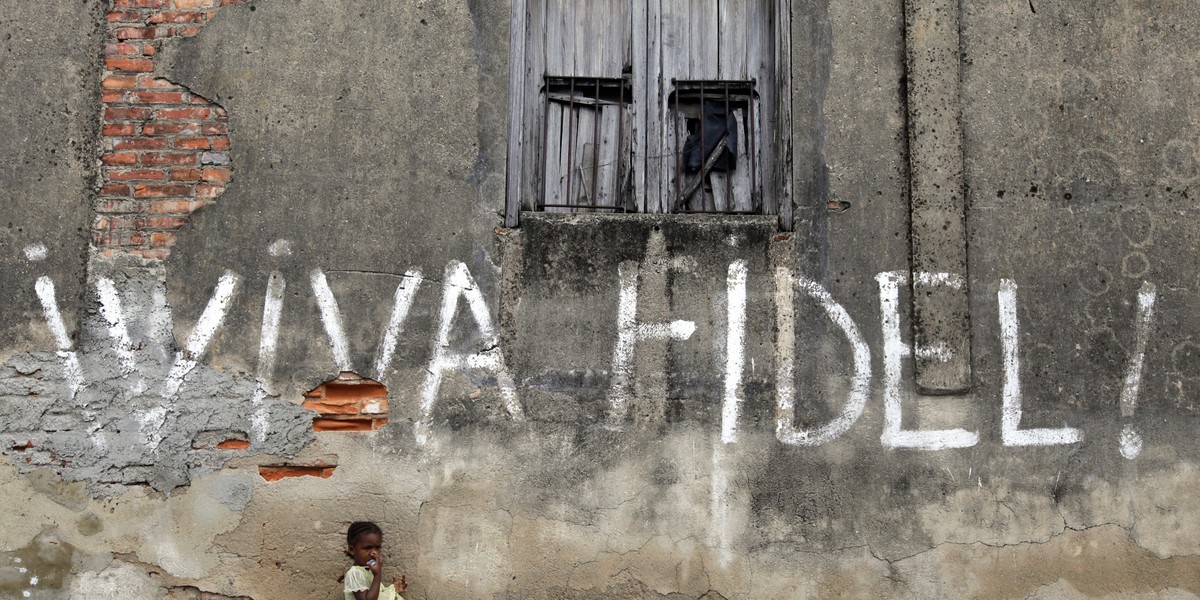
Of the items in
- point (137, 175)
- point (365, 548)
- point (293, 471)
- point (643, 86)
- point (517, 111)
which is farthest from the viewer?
point (643, 86)

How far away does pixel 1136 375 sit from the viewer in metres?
4.12

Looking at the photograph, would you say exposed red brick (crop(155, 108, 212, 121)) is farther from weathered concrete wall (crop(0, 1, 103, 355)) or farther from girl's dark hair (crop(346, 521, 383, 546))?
girl's dark hair (crop(346, 521, 383, 546))

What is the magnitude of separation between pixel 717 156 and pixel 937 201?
1024mm

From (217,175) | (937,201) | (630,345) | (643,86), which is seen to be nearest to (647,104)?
(643,86)

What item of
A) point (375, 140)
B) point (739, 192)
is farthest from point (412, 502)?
point (739, 192)

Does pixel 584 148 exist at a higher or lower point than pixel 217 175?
higher

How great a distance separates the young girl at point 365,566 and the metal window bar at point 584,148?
1675 millimetres

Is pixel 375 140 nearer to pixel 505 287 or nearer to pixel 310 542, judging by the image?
pixel 505 287

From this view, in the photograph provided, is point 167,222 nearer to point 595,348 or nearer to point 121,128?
point 121,128

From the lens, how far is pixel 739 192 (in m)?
4.47

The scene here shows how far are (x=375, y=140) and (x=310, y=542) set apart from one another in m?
1.81

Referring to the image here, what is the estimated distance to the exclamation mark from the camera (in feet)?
13.4

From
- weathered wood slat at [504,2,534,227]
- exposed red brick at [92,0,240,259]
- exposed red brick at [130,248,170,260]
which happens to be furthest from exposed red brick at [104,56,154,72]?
weathered wood slat at [504,2,534,227]

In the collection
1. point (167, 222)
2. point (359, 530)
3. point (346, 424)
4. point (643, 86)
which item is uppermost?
point (643, 86)
